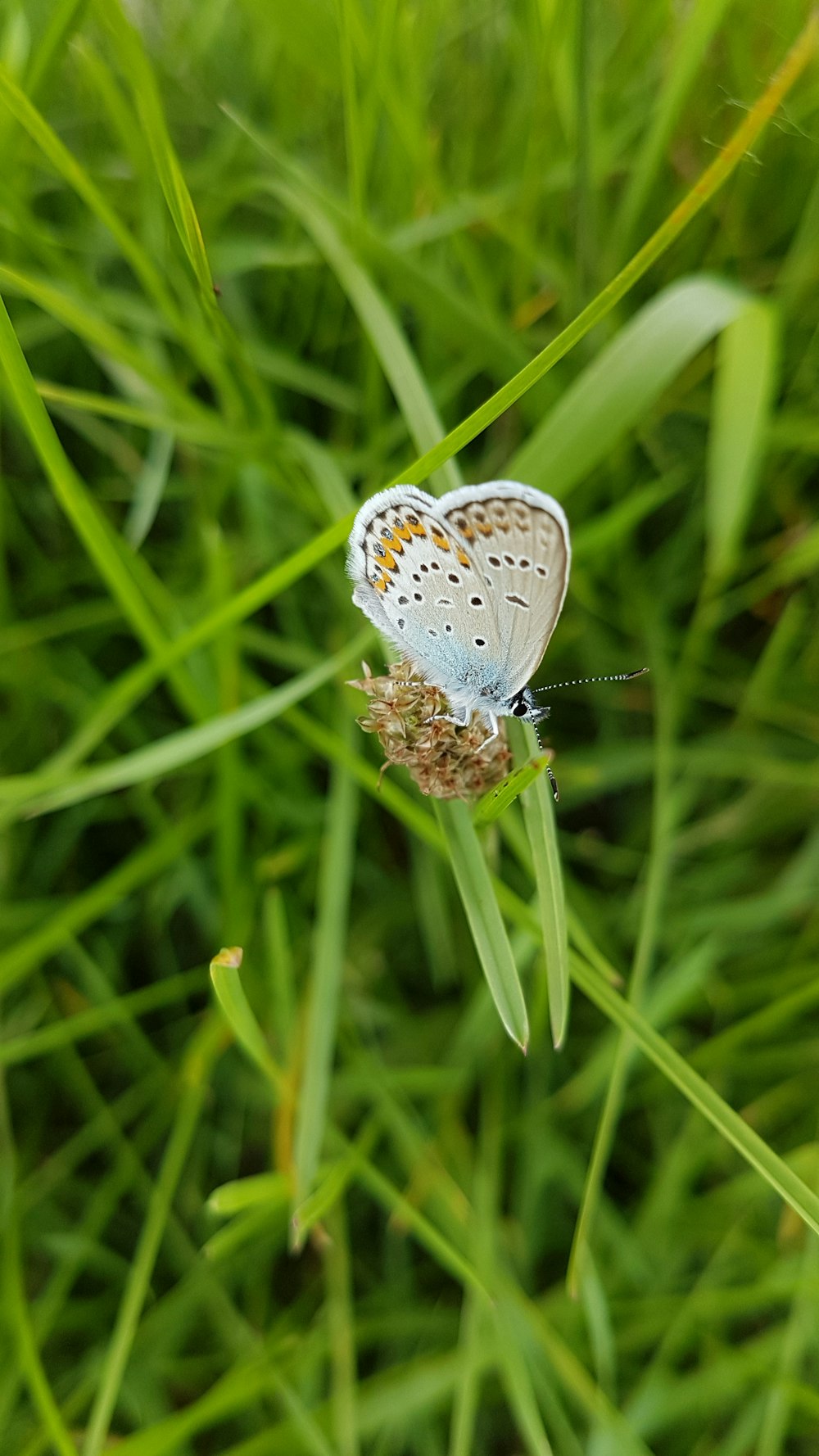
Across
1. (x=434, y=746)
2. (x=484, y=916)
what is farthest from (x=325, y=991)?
(x=434, y=746)

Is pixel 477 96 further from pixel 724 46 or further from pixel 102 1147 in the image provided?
pixel 102 1147

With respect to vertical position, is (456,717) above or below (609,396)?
below

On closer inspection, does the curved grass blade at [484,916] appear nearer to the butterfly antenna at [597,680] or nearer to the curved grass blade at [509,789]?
the curved grass blade at [509,789]

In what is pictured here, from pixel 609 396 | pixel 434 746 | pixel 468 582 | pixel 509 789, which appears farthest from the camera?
pixel 609 396

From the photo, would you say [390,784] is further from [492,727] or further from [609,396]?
[609,396]

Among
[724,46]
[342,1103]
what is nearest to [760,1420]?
[342,1103]

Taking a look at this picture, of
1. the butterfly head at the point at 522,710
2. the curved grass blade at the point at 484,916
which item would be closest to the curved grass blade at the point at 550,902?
the curved grass blade at the point at 484,916
